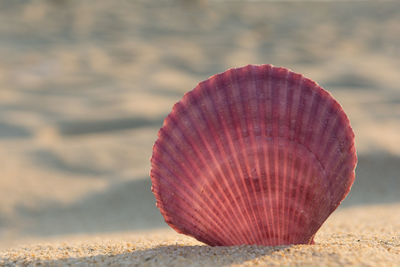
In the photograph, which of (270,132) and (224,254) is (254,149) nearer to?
(270,132)

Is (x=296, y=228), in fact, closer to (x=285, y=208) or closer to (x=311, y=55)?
(x=285, y=208)

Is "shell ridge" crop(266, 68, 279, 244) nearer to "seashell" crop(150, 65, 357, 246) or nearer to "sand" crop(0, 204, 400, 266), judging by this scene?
"seashell" crop(150, 65, 357, 246)

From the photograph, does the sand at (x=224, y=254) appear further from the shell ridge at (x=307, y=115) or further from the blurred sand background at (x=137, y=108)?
the shell ridge at (x=307, y=115)

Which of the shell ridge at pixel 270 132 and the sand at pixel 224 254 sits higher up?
the shell ridge at pixel 270 132

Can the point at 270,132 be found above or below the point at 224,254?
above

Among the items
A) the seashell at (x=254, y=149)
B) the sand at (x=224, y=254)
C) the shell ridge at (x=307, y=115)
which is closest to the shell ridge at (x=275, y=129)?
the seashell at (x=254, y=149)

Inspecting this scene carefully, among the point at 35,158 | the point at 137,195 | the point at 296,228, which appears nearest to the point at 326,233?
the point at 296,228

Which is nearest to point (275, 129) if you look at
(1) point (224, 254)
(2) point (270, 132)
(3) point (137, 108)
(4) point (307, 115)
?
(2) point (270, 132)

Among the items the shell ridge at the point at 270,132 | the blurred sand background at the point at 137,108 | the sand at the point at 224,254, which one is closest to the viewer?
the sand at the point at 224,254
